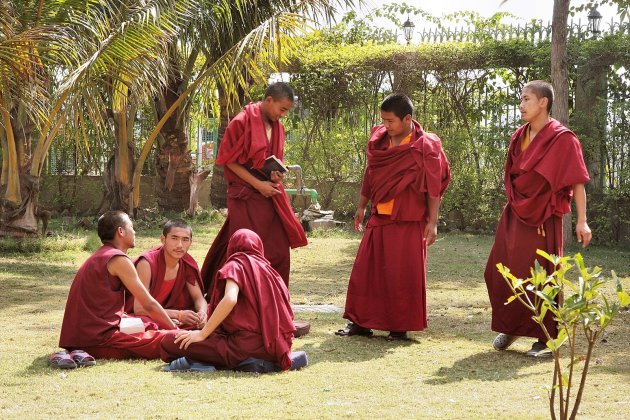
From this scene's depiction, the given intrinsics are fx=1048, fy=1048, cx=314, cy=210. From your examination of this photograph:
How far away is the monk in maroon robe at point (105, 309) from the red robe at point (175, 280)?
663 millimetres

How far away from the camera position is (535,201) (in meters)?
7.26

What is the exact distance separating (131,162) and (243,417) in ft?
38.0

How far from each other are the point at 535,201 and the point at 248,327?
2.27 metres

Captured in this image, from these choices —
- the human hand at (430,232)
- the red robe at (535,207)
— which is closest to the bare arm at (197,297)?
the human hand at (430,232)

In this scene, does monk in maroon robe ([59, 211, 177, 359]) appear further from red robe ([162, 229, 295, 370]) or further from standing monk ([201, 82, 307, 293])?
standing monk ([201, 82, 307, 293])

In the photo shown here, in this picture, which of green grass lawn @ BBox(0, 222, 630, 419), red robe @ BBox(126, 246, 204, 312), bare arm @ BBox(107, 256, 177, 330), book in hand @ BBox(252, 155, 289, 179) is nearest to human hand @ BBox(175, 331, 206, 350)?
green grass lawn @ BBox(0, 222, 630, 419)

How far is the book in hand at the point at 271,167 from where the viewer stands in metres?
7.99

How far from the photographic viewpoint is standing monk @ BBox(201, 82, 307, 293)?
8.00 m

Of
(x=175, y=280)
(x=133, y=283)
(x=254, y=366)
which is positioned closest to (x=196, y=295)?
(x=175, y=280)

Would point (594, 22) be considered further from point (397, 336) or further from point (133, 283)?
point (133, 283)

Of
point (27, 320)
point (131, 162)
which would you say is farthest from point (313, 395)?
point (131, 162)

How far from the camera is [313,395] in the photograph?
571cm

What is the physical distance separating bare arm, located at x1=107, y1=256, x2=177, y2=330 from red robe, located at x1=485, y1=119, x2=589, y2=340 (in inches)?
91.4

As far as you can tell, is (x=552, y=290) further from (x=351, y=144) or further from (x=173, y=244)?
(x=351, y=144)
